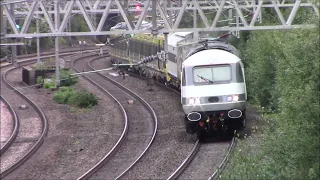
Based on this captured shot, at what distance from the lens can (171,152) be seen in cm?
1670

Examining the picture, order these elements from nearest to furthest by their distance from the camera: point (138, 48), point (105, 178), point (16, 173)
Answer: point (105, 178) → point (16, 173) → point (138, 48)

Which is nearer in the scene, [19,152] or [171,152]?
[171,152]

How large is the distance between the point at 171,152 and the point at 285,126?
25.9 feet

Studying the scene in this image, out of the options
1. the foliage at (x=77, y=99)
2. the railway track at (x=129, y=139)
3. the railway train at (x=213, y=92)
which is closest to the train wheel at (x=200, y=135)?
the railway train at (x=213, y=92)

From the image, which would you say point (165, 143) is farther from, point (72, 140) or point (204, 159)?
point (72, 140)

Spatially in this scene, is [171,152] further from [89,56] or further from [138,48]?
[89,56]

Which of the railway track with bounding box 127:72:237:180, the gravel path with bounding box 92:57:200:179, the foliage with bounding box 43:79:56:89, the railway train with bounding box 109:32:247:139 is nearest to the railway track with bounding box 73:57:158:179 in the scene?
the gravel path with bounding box 92:57:200:179

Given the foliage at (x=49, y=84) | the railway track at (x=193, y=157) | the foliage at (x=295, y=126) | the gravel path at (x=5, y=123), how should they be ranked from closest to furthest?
the foliage at (x=295, y=126)
the railway track at (x=193, y=157)
the gravel path at (x=5, y=123)
the foliage at (x=49, y=84)

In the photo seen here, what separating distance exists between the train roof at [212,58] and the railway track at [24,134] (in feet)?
15.8

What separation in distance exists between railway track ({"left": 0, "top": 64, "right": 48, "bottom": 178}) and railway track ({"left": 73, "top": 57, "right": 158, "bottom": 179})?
219cm

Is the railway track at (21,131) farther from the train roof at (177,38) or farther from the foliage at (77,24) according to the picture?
the foliage at (77,24)

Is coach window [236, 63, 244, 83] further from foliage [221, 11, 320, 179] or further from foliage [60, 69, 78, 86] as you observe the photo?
foliage [60, 69, 78, 86]

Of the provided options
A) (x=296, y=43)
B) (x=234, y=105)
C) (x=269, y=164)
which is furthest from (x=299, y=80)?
(x=234, y=105)

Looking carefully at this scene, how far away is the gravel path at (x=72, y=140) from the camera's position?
15680 millimetres
